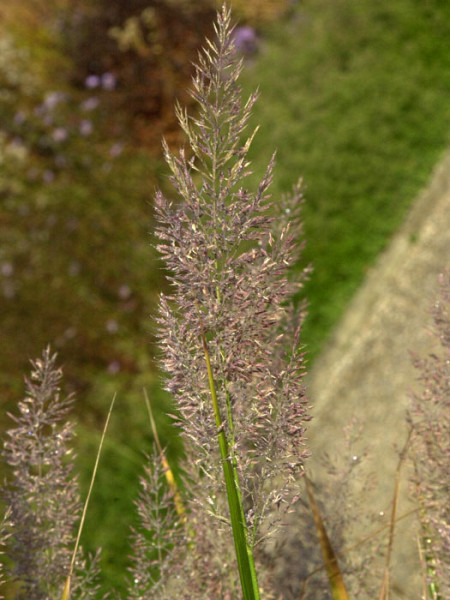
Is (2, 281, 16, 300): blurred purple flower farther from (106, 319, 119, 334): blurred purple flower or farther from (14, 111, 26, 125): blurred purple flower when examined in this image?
(14, 111, 26, 125): blurred purple flower

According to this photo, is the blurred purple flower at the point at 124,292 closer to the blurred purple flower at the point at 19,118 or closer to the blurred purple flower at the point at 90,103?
the blurred purple flower at the point at 90,103

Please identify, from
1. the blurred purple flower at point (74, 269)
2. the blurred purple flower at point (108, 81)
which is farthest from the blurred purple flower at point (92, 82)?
the blurred purple flower at point (74, 269)

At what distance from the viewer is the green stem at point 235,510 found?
0.79 m

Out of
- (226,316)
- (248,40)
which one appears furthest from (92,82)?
(226,316)

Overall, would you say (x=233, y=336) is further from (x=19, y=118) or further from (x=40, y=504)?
(x=19, y=118)

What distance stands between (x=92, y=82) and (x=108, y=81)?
108mm

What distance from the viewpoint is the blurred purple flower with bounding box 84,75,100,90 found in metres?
4.65

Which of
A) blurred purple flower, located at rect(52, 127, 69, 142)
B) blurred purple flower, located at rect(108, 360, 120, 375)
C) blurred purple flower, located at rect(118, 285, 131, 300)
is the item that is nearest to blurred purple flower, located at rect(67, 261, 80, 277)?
blurred purple flower, located at rect(118, 285, 131, 300)

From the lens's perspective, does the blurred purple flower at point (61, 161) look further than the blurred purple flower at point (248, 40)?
No

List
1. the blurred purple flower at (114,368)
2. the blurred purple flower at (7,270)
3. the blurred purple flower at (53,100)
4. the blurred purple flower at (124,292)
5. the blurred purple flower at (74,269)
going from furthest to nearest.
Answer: the blurred purple flower at (53,100) < the blurred purple flower at (7,270) < the blurred purple flower at (74,269) < the blurred purple flower at (124,292) < the blurred purple flower at (114,368)

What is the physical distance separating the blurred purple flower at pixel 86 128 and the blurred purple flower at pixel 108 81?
29 cm

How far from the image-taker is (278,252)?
89cm

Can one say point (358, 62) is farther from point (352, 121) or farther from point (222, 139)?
point (222, 139)

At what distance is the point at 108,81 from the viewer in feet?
15.2
